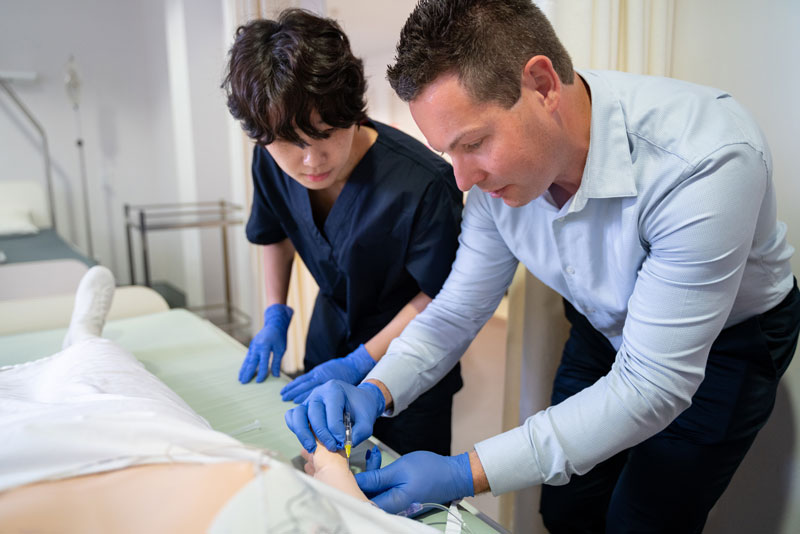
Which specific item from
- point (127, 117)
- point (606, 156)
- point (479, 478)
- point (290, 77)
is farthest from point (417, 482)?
point (127, 117)

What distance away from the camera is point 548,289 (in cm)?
140

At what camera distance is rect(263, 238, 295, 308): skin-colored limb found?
1612mm

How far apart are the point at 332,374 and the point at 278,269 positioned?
56cm

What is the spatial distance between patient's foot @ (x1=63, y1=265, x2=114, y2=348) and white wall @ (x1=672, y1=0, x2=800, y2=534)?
1.61 meters

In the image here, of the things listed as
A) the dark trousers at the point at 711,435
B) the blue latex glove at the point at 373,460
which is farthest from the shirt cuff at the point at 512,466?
the dark trousers at the point at 711,435

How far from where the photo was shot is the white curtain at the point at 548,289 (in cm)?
127

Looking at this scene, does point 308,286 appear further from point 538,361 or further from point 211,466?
point 211,466

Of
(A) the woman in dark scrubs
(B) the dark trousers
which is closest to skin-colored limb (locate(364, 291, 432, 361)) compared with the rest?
(A) the woman in dark scrubs

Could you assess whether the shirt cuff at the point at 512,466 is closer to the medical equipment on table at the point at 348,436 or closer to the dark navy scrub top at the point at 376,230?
the medical equipment on table at the point at 348,436

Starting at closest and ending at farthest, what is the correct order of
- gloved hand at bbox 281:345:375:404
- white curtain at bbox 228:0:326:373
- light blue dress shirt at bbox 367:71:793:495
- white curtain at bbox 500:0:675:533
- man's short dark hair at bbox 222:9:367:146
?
light blue dress shirt at bbox 367:71:793:495 < man's short dark hair at bbox 222:9:367:146 < gloved hand at bbox 281:345:375:404 < white curtain at bbox 500:0:675:533 < white curtain at bbox 228:0:326:373

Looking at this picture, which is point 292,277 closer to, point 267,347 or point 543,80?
point 267,347

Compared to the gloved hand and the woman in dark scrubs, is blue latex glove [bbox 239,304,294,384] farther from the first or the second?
the gloved hand

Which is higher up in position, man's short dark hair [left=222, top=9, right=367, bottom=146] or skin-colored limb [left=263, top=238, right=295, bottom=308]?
man's short dark hair [left=222, top=9, right=367, bottom=146]

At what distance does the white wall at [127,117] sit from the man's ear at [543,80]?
2939mm
